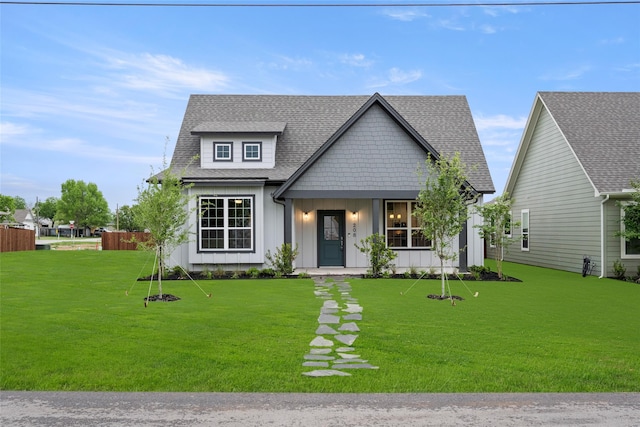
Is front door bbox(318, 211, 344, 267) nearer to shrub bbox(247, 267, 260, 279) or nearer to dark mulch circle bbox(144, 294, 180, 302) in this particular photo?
shrub bbox(247, 267, 260, 279)

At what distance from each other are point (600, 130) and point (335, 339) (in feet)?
57.6

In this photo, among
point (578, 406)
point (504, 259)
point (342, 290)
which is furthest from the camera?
point (504, 259)

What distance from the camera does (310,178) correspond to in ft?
60.1

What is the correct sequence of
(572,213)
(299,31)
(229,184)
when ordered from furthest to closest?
(299,31) → (572,213) → (229,184)

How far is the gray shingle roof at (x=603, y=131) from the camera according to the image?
18641 mm

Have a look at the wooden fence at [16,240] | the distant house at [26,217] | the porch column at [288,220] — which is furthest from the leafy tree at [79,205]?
the porch column at [288,220]

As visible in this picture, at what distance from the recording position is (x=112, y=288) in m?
14.9

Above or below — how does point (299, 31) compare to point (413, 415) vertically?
above

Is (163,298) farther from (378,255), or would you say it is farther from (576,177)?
(576,177)

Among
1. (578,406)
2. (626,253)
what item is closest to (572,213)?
(626,253)

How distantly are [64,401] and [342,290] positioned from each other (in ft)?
30.9

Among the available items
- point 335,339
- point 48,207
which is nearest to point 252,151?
point 335,339

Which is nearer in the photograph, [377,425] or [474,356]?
[377,425]

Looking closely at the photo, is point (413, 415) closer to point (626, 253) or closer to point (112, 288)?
point (112, 288)
